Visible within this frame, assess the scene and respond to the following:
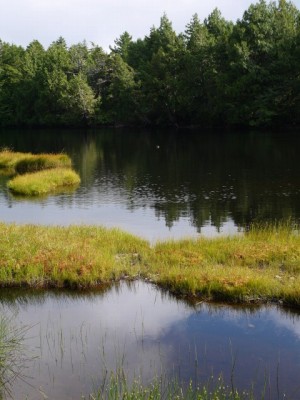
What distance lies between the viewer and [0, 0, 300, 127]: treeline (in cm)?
8206

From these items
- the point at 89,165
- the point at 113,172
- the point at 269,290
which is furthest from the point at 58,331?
the point at 89,165

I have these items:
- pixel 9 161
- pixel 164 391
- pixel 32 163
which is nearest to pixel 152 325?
pixel 164 391

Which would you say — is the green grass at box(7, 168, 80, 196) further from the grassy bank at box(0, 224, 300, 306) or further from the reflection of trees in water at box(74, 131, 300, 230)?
the grassy bank at box(0, 224, 300, 306)

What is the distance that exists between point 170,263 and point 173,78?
8394 centimetres

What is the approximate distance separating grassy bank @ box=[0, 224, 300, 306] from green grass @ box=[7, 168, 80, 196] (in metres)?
16.0

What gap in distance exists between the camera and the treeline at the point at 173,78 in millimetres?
82062

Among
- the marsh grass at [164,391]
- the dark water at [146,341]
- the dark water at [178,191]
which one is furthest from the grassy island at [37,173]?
the marsh grass at [164,391]

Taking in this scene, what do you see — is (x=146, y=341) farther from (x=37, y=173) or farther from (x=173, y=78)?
(x=173, y=78)

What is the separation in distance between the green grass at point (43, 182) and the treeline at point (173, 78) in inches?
1969

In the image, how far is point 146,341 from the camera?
13.1 meters

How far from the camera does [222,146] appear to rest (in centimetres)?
6331

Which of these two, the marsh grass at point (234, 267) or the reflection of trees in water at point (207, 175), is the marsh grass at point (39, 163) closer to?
the reflection of trees in water at point (207, 175)

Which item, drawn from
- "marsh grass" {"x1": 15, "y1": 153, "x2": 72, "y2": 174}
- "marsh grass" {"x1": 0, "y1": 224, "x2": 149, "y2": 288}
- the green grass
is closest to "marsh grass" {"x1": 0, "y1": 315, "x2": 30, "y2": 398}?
Result: "marsh grass" {"x1": 0, "y1": 224, "x2": 149, "y2": 288}

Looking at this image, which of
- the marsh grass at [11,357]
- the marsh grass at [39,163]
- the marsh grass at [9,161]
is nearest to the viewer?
the marsh grass at [11,357]
